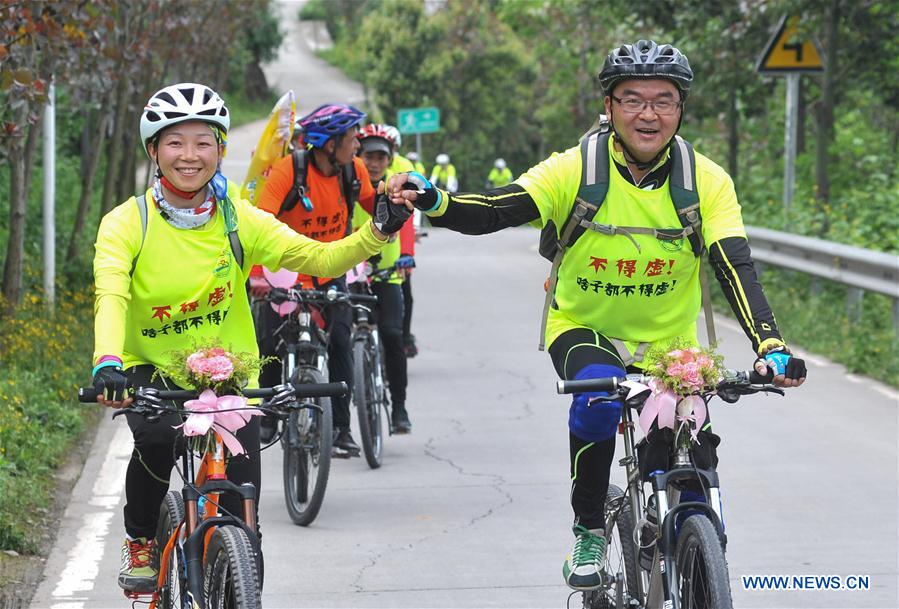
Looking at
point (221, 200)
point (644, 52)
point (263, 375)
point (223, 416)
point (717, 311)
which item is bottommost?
point (717, 311)

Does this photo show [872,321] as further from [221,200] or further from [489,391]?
[221,200]

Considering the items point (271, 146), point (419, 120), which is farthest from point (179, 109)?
point (419, 120)

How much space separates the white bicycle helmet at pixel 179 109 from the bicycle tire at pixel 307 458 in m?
3.01

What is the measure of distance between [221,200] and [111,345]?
78 cm

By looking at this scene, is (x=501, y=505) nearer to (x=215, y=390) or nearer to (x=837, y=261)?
(x=215, y=390)

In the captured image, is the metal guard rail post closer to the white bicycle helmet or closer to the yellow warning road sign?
the yellow warning road sign

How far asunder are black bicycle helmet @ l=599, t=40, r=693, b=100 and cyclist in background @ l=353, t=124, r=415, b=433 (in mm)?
4759

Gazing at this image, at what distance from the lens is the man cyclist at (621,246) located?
545 centimetres

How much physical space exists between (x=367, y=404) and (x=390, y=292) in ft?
4.62

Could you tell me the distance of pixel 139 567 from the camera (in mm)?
5711

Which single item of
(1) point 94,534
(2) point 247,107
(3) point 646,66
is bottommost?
(2) point 247,107

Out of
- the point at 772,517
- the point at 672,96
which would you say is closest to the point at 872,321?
the point at 772,517

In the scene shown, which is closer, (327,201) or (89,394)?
(89,394)

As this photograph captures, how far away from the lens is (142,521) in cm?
571
